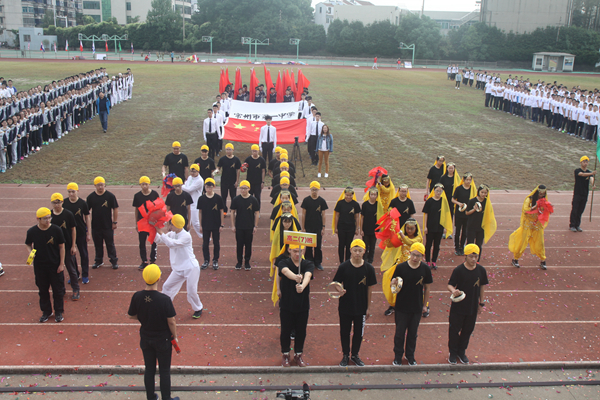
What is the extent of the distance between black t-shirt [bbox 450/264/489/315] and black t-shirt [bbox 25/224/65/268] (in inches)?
230

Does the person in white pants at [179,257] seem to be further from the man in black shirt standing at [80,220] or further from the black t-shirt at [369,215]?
the black t-shirt at [369,215]

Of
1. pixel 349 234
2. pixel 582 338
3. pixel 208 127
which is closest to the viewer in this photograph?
pixel 582 338

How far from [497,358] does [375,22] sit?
8036cm

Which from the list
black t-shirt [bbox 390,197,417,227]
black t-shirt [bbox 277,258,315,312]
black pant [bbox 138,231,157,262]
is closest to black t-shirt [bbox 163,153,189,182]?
black pant [bbox 138,231,157,262]

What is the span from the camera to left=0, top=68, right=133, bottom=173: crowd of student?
16781 mm

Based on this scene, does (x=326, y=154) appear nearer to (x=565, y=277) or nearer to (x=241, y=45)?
(x=565, y=277)

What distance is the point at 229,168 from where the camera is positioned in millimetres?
11711

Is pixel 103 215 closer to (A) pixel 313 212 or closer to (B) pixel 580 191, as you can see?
(A) pixel 313 212

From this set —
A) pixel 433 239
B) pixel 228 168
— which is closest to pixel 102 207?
pixel 228 168

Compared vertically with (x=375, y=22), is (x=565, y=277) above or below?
below

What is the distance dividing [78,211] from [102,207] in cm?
52

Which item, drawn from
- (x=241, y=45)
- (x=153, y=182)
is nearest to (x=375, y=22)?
(x=241, y=45)

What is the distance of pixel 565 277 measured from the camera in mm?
9664

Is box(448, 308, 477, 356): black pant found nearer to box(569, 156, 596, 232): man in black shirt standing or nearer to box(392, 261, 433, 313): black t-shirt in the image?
box(392, 261, 433, 313): black t-shirt
